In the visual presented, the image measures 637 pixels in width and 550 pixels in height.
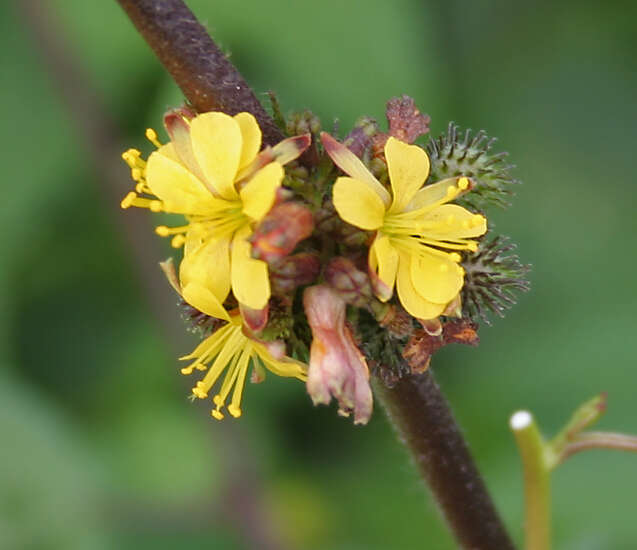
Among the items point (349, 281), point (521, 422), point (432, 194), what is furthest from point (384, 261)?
point (521, 422)

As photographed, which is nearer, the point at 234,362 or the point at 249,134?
the point at 249,134

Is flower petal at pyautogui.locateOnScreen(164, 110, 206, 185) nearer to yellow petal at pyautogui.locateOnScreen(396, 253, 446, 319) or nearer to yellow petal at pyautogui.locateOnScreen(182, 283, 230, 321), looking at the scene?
yellow petal at pyautogui.locateOnScreen(182, 283, 230, 321)

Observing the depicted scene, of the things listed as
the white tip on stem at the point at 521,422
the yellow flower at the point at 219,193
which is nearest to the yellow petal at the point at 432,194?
the yellow flower at the point at 219,193

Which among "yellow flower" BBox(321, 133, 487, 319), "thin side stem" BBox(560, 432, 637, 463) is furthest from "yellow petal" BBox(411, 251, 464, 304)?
"thin side stem" BBox(560, 432, 637, 463)

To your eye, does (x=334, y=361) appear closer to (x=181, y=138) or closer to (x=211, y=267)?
(x=211, y=267)

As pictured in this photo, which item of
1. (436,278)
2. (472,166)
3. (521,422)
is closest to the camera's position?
(436,278)

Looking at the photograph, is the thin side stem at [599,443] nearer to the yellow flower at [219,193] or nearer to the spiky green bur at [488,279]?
the spiky green bur at [488,279]

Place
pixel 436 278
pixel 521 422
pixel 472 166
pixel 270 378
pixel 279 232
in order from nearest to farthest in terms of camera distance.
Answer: pixel 279 232
pixel 436 278
pixel 472 166
pixel 521 422
pixel 270 378
